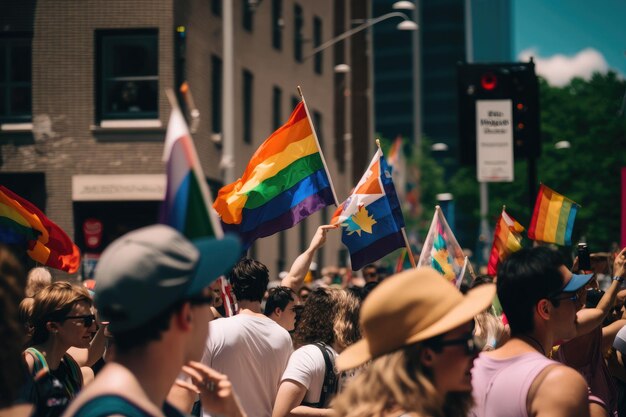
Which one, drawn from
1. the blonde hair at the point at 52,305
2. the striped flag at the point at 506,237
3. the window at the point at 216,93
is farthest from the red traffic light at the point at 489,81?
the window at the point at 216,93

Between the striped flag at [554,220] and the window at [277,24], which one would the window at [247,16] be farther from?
the striped flag at [554,220]

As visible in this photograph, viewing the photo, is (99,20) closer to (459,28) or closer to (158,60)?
(158,60)

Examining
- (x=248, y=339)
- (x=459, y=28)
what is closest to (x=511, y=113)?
(x=248, y=339)

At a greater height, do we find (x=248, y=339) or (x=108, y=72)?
(x=108, y=72)

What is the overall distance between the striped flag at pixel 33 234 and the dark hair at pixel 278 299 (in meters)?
2.66

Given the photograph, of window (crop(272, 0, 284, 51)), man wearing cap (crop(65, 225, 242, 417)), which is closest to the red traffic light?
man wearing cap (crop(65, 225, 242, 417))

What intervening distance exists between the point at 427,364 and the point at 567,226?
29.6 feet

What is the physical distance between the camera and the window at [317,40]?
39469mm

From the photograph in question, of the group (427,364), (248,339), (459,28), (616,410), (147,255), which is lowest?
(616,410)

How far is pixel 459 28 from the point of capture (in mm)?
144625

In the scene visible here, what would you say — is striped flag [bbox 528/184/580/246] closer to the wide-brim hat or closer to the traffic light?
the traffic light

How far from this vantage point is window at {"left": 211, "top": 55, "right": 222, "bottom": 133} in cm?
2745

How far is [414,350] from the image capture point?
3.45 meters

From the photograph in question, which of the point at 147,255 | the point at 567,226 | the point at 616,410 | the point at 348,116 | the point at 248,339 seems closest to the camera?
the point at 147,255
